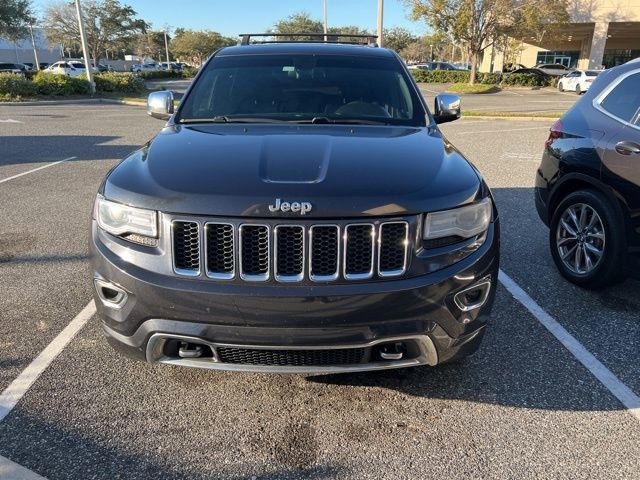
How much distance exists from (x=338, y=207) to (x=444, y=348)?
2.77ft

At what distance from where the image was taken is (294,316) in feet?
7.50

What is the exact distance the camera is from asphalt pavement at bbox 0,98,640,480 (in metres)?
2.37

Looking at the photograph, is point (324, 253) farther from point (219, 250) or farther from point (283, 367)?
point (283, 367)

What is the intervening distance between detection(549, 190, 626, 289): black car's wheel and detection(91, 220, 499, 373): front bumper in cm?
196

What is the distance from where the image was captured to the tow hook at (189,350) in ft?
8.05

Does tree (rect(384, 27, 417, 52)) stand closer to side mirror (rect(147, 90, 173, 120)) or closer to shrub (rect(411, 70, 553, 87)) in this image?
shrub (rect(411, 70, 553, 87))

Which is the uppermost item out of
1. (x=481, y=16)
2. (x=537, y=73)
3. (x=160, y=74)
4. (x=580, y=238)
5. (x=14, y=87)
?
(x=481, y=16)

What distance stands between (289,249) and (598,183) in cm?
286

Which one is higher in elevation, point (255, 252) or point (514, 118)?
point (255, 252)

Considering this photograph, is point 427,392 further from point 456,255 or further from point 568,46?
point 568,46

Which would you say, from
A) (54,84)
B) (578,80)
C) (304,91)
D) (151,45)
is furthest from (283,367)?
(151,45)

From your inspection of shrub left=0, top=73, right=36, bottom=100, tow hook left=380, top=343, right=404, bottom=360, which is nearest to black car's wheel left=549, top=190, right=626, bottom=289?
tow hook left=380, top=343, right=404, bottom=360

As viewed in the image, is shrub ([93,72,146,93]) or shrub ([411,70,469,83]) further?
shrub ([411,70,469,83])

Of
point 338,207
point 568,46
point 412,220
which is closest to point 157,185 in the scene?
point 338,207
